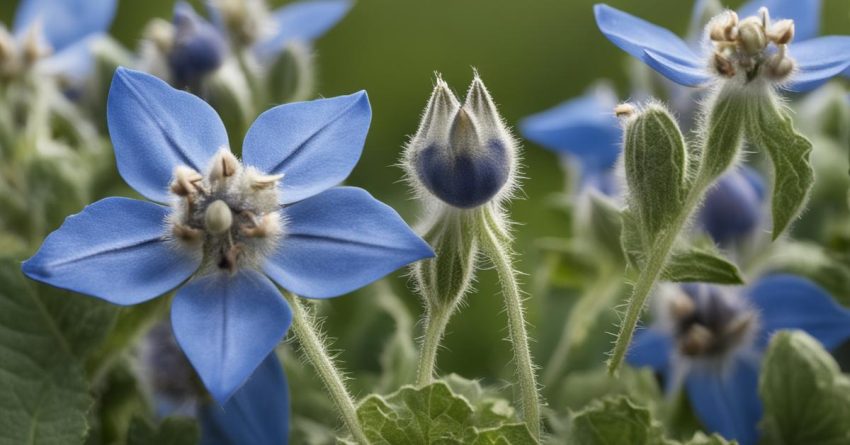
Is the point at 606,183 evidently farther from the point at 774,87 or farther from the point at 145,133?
the point at 145,133

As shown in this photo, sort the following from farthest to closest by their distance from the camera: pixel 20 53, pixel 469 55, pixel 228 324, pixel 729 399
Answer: pixel 469 55
pixel 20 53
pixel 729 399
pixel 228 324

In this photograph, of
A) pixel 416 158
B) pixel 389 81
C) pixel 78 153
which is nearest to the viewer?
pixel 416 158

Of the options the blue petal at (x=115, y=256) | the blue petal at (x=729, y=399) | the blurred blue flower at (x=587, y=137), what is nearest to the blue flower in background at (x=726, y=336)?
the blue petal at (x=729, y=399)

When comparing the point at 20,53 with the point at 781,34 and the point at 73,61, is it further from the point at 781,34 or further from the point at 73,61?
the point at 781,34

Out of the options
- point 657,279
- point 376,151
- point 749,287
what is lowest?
point 376,151

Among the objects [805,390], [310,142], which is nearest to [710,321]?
[805,390]

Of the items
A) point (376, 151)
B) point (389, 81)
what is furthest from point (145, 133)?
point (389, 81)
